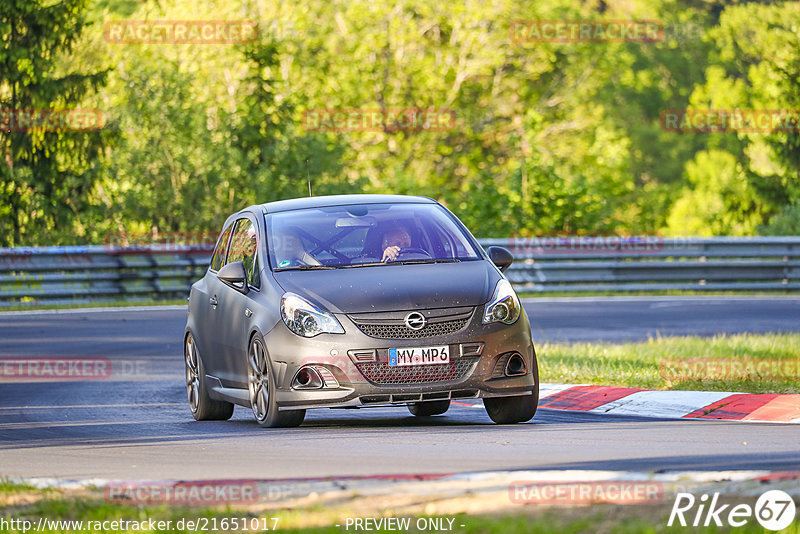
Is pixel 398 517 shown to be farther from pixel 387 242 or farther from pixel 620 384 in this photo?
pixel 620 384

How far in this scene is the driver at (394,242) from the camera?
34.2 feet

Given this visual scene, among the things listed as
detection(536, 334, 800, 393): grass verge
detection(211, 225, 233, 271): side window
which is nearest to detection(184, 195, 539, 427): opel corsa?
detection(211, 225, 233, 271): side window

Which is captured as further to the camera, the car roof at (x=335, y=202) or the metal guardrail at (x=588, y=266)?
the metal guardrail at (x=588, y=266)

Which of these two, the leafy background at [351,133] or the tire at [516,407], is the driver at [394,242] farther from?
the leafy background at [351,133]

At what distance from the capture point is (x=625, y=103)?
227 ft

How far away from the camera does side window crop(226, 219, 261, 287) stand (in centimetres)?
1058

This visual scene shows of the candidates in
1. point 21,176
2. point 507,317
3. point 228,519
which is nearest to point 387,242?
point 507,317

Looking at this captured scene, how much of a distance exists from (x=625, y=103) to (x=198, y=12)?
108 feet

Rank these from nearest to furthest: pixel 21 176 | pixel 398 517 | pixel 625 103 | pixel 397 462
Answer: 1. pixel 398 517
2. pixel 397 462
3. pixel 21 176
4. pixel 625 103

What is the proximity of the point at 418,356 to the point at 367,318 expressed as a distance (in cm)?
41

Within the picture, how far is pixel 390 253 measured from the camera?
1045cm

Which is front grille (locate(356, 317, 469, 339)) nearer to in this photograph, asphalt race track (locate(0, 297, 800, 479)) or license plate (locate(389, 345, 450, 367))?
license plate (locate(389, 345, 450, 367))

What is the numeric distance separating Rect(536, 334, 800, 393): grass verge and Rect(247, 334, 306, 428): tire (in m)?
3.53

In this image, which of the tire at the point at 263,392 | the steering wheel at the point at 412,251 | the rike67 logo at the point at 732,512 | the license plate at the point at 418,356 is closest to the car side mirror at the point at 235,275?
the tire at the point at 263,392
